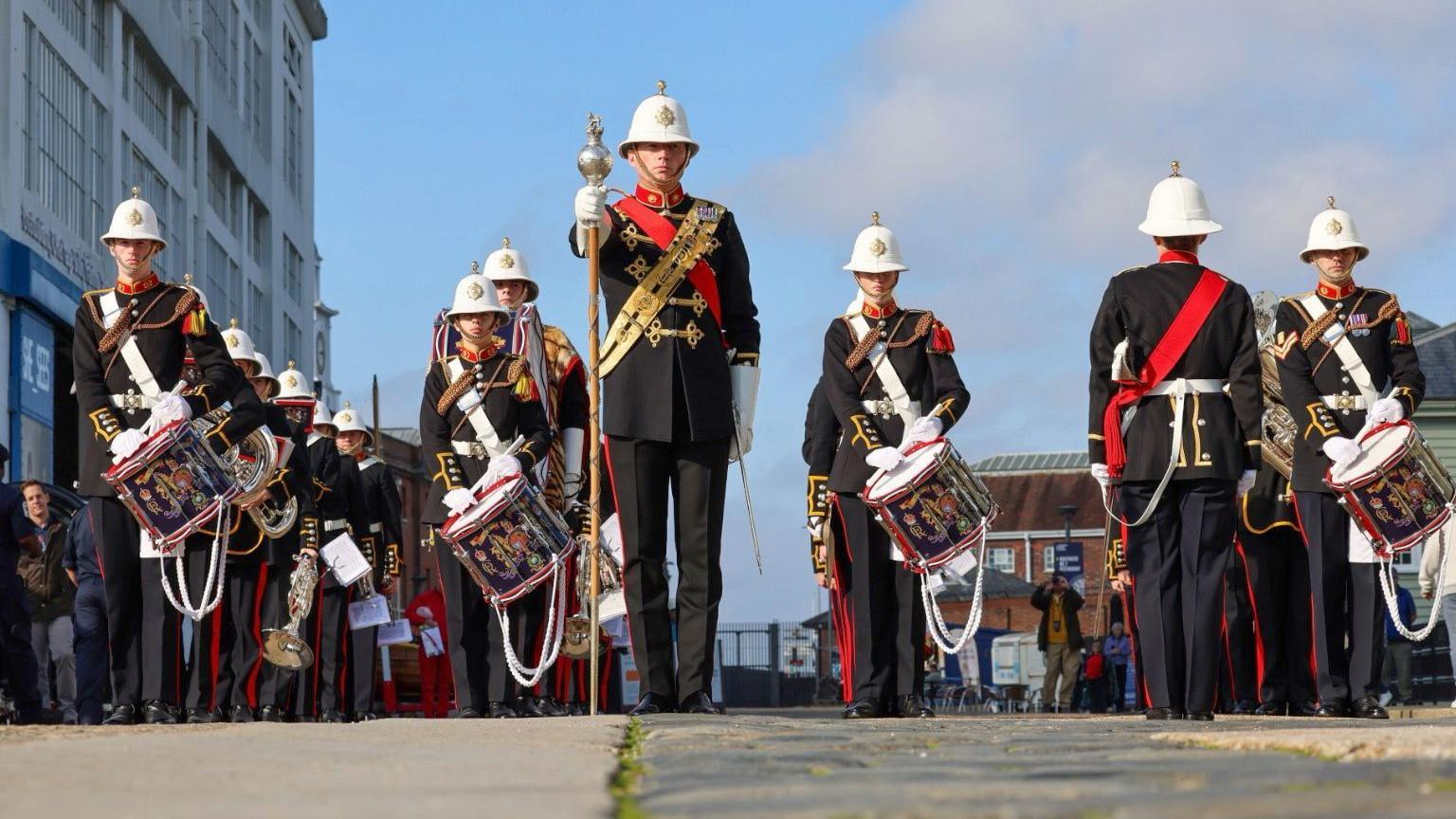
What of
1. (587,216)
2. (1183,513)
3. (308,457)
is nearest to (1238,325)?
(1183,513)

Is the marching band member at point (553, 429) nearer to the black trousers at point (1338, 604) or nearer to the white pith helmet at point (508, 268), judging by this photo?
the white pith helmet at point (508, 268)

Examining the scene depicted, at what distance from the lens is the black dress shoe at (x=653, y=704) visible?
32.7 ft

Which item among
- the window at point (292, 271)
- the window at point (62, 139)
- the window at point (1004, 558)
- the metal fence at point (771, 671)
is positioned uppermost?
the window at point (292, 271)

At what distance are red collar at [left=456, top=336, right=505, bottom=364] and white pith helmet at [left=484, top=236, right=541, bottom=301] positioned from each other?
44.7 inches

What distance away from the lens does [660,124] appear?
10.3 meters

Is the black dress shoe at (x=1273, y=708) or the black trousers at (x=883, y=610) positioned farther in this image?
the black dress shoe at (x=1273, y=708)

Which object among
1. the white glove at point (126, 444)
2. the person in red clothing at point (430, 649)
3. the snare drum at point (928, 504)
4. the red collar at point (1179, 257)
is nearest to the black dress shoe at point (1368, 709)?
the snare drum at point (928, 504)

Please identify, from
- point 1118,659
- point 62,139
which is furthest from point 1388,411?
point 62,139

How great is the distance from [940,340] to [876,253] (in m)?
0.65

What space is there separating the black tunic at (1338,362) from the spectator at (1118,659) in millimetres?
20705

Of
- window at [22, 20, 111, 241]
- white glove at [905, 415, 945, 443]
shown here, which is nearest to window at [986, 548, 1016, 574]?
window at [22, 20, 111, 241]

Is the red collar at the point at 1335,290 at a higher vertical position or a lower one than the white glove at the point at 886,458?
higher

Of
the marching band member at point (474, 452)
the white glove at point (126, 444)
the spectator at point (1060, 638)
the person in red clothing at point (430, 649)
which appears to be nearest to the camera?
the white glove at point (126, 444)

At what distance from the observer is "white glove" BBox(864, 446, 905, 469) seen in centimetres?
1113
